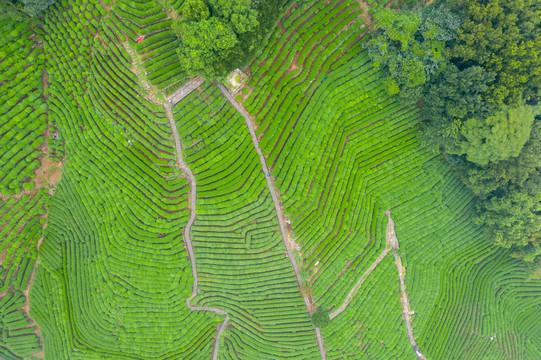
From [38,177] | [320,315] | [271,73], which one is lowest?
[320,315]

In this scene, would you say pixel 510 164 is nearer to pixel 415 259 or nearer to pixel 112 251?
pixel 415 259

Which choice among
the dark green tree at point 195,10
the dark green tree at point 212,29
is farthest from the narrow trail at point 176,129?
the dark green tree at point 195,10

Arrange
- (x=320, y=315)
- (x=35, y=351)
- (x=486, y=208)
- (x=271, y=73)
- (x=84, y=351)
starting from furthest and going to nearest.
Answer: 1. (x=35, y=351)
2. (x=84, y=351)
3. (x=486, y=208)
4. (x=320, y=315)
5. (x=271, y=73)

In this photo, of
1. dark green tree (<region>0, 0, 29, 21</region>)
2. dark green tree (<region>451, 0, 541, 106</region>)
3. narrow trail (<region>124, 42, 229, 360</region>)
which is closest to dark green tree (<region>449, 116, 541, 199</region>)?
dark green tree (<region>451, 0, 541, 106</region>)

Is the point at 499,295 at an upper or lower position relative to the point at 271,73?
lower

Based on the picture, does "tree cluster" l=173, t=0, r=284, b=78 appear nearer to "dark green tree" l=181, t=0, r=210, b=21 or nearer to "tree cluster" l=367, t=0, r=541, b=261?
"dark green tree" l=181, t=0, r=210, b=21

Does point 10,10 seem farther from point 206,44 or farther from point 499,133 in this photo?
point 499,133

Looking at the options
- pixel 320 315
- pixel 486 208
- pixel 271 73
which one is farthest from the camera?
pixel 486 208

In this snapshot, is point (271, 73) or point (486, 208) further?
point (486, 208)

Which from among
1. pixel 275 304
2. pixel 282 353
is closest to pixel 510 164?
pixel 275 304

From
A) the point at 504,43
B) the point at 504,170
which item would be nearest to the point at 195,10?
the point at 504,43
